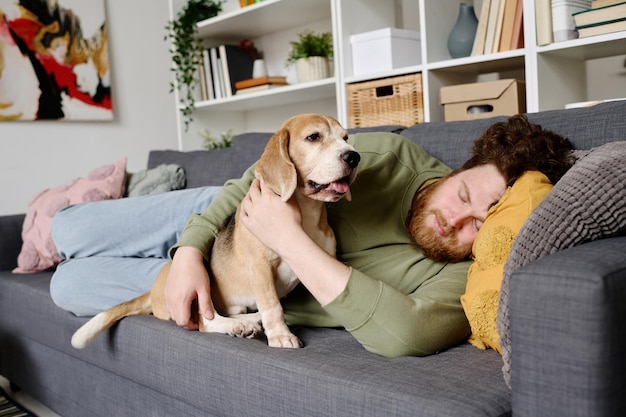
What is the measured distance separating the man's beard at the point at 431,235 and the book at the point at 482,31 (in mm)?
1153

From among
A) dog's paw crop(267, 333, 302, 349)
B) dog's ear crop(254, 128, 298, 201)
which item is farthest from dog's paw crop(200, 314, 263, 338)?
dog's ear crop(254, 128, 298, 201)

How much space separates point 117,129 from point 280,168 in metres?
2.80

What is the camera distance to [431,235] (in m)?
1.51

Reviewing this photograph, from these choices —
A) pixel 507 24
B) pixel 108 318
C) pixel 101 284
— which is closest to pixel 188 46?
pixel 507 24

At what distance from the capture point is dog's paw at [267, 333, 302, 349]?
4.40 feet

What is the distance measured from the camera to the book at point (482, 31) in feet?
8.09

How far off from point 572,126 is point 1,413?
7.00 ft

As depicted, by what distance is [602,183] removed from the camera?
1.04 meters

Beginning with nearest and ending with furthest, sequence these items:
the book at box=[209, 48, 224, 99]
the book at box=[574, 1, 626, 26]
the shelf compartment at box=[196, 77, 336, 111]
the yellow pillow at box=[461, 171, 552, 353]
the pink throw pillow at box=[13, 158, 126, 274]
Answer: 1. the yellow pillow at box=[461, 171, 552, 353]
2. the book at box=[574, 1, 626, 26]
3. the pink throw pillow at box=[13, 158, 126, 274]
4. the shelf compartment at box=[196, 77, 336, 111]
5. the book at box=[209, 48, 224, 99]

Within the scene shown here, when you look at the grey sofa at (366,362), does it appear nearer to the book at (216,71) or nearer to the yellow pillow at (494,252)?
the yellow pillow at (494,252)


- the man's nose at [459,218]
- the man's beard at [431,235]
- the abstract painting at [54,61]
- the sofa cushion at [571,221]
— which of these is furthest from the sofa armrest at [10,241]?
the sofa cushion at [571,221]

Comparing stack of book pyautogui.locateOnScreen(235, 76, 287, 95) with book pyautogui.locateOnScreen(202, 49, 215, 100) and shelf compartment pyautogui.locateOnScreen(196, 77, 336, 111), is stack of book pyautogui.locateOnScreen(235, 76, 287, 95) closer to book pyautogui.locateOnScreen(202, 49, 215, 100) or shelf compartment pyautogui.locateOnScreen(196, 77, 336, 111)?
shelf compartment pyautogui.locateOnScreen(196, 77, 336, 111)

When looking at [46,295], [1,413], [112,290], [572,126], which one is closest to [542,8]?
[572,126]

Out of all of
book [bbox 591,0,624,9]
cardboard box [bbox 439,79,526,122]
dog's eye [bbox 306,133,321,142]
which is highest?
book [bbox 591,0,624,9]
